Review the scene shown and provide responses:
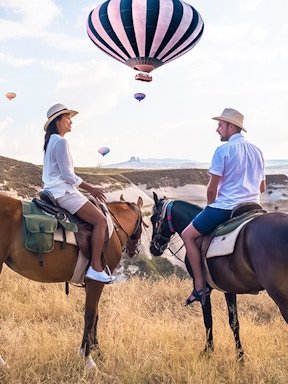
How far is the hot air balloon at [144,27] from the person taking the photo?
27.3m

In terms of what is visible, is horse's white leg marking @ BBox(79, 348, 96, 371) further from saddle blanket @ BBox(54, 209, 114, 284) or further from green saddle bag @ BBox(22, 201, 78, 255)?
green saddle bag @ BBox(22, 201, 78, 255)

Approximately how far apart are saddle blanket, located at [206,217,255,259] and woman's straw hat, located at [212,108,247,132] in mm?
1299

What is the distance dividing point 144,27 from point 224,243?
24.5m

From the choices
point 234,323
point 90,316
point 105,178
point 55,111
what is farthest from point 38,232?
point 105,178

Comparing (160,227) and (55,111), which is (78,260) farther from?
(55,111)

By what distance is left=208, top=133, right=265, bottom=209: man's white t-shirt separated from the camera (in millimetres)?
5703

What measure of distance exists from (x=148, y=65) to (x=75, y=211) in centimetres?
2623

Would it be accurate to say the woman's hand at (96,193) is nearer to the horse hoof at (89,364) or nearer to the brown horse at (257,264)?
the brown horse at (257,264)

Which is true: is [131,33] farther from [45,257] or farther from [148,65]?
[45,257]

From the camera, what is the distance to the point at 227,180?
5781 millimetres

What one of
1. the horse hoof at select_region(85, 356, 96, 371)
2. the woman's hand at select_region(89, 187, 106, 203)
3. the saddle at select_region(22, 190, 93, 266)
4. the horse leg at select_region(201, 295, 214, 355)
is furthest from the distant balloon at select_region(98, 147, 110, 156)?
the horse hoof at select_region(85, 356, 96, 371)

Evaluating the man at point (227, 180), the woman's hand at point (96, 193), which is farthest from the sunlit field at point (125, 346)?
the woman's hand at point (96, 193)

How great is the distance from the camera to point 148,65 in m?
30.7

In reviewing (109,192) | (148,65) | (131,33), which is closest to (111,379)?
(131,33)
